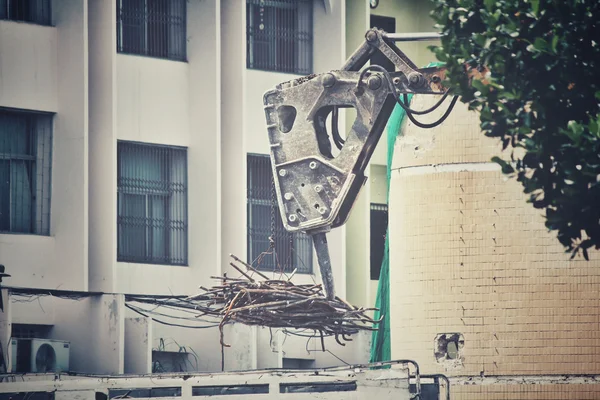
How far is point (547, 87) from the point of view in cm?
1558

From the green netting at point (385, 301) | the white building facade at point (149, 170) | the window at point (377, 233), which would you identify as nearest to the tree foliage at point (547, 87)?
the green netting at point (385, 301)

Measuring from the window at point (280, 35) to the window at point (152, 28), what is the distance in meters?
1.36

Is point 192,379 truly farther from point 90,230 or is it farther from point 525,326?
point 90,230

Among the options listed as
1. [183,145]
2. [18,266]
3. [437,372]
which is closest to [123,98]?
[183,145]

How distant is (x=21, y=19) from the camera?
77.6 ft

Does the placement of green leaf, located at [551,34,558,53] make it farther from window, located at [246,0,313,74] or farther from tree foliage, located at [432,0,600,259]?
window, located at [246,0,313,74]

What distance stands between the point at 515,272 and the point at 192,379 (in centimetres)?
463

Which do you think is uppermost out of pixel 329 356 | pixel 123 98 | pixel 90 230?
pixel 123 98

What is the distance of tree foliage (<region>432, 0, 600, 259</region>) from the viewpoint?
1530cm

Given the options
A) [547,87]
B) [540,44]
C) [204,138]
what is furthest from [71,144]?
[540,44]

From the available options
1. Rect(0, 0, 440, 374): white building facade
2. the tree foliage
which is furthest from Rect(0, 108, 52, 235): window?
the tree foliage

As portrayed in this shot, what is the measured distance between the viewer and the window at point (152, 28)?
24828 millimetres

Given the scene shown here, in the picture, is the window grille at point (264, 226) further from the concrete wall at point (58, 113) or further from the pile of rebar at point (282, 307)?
the pile of rebar at point (282, 307)

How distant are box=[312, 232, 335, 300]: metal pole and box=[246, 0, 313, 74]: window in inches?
299
